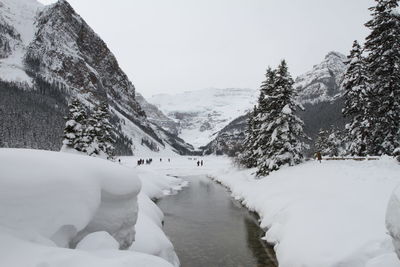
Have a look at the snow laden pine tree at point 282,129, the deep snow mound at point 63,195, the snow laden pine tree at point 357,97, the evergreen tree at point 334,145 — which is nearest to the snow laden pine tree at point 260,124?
the snow laden pine tree at point 282,129

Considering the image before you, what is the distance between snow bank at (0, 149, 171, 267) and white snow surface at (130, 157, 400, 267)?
19.8ft

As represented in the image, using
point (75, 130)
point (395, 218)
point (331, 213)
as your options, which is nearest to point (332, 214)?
point (331, 213)

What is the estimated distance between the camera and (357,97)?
28.0m

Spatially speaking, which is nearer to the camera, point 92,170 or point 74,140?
point 92,170

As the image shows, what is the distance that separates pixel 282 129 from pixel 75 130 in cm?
2031

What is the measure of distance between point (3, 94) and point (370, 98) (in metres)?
139

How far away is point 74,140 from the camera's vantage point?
111 feet

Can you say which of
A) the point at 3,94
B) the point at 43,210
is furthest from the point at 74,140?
the point at 3,94

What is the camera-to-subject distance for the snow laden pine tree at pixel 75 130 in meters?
33.5

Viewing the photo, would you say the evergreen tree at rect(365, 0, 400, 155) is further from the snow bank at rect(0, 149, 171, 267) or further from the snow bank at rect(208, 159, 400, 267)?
the snow bank at rect(0, 149, 171, 267)

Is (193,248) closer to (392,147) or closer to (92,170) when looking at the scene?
(92,170)

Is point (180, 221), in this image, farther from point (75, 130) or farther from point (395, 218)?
point (75, 130)

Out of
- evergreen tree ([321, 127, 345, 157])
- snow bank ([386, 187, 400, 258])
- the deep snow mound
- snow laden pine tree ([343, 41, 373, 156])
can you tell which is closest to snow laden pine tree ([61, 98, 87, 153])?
snow laden pine tree ([343, 41, 373, 156])

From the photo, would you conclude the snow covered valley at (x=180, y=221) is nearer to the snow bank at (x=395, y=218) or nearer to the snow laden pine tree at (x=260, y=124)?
the snow bank at (x=395, y=218)
